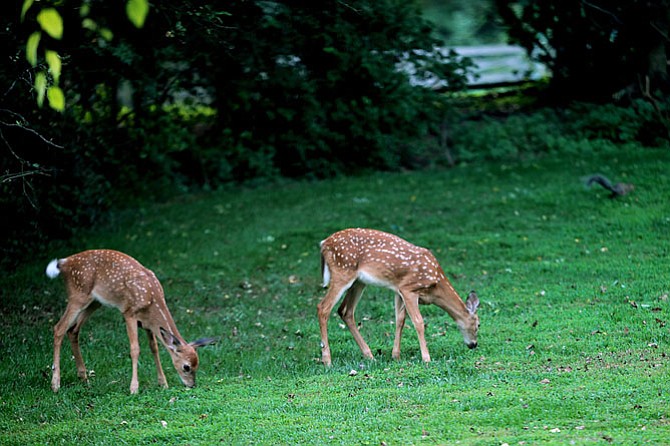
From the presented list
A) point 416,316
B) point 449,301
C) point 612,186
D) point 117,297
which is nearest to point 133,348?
point 117,297

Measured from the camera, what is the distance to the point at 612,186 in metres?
14.9

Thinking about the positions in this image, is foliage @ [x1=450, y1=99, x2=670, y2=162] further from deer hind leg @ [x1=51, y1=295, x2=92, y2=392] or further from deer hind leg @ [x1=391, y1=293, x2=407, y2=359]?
deer hind leg @ [x1=51, y1=295, x2=92, y2=392]

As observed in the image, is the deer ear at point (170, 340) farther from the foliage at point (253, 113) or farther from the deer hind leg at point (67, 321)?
the foliage at point (253, 113)

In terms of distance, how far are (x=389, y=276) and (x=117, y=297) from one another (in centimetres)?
266

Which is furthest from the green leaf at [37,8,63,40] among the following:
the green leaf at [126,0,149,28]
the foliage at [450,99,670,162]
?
the foliage at [450,99,670,162]

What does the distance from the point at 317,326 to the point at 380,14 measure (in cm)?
890

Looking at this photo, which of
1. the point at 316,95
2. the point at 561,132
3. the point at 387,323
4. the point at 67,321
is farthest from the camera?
the point at 316,95

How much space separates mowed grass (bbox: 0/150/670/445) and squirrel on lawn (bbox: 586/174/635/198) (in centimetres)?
17

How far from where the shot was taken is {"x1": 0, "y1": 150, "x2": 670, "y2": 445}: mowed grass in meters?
7.03

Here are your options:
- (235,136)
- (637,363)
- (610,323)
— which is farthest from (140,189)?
(637,363)

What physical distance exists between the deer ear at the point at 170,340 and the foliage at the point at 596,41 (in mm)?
11082

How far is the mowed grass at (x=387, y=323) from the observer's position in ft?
23.1

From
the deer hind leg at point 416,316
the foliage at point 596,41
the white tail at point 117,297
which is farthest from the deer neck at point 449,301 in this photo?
the foliage at point 596,41

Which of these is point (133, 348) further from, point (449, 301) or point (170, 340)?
point (449, 301)
